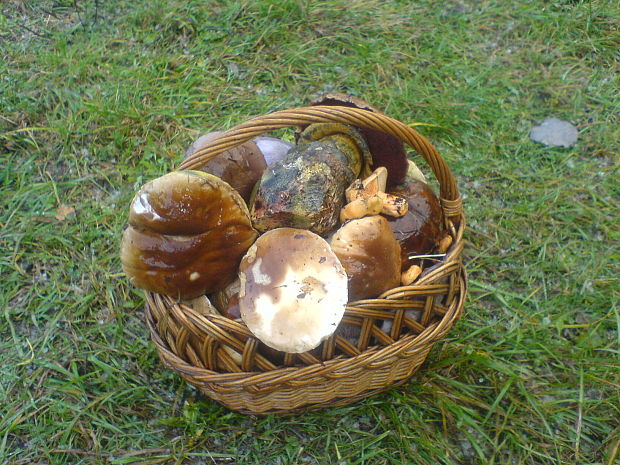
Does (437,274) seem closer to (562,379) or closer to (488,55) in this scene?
(562,379)

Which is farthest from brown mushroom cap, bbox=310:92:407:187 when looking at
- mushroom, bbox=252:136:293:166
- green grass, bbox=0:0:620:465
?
green grass, bbox=0:0:620:465

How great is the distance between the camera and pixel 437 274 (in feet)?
5.99

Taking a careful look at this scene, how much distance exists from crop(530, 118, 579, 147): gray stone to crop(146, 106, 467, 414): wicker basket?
1676 mm

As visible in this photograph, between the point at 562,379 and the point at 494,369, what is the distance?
307mm

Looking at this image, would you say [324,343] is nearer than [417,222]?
Yes

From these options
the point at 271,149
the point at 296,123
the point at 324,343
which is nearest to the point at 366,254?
the point at 324,343

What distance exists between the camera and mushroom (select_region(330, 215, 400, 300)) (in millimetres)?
1765

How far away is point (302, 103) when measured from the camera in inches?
138

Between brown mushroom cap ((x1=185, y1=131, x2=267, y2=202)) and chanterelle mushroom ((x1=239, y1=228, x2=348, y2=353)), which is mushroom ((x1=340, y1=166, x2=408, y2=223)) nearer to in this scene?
chanterelle mushroom ((x1=239, y1=228, x2=348, y2=353))

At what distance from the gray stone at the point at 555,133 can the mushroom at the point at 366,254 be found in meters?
2.00

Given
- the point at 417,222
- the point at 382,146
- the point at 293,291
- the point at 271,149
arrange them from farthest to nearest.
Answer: the point at 271,149
the point at 382,146
the point at 417,222
the point at 293,291

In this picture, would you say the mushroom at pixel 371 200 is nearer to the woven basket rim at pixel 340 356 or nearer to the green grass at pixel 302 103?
the woven basket rim at pixel 340 356

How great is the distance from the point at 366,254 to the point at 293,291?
11.5 inches

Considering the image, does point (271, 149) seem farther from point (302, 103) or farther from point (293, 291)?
point (302, 103)
